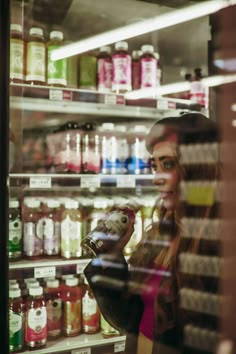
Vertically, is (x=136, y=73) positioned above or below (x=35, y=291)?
above

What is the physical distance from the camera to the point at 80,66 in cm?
207

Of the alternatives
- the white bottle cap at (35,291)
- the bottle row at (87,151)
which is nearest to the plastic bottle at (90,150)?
the bottle row at (87,151)

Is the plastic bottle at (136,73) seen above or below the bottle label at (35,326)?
→ above

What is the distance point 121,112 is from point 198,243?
62.5 inches

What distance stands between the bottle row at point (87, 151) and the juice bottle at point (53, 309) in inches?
21.9

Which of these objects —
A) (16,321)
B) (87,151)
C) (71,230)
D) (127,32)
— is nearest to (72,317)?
(16,321)

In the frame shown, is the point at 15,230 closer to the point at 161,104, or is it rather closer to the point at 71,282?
the point at 71,282

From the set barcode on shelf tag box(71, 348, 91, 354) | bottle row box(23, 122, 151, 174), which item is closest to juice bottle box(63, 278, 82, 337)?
barcode on shelf tag box(71, 348, 91, 354)

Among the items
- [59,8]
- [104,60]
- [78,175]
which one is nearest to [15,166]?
[78,175]

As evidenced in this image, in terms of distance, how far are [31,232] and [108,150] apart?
56 cm

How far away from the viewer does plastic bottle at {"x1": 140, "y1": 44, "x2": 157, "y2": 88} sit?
83.2 inches

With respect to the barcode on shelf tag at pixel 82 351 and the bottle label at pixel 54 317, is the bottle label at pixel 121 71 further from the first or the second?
the barcode on shelf tag at pixel 82 351

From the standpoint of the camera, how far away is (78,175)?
75.7 inches

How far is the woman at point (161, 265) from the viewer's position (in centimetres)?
91
